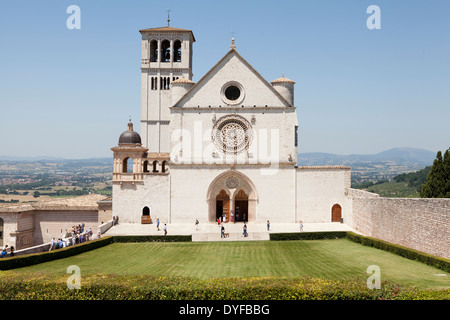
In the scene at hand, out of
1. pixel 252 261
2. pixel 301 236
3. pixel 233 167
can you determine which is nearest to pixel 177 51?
pixel 233 167

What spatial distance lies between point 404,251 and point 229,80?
77.2ft

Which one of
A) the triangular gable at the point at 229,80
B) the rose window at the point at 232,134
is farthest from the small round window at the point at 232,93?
the rose window at the point at 232,134

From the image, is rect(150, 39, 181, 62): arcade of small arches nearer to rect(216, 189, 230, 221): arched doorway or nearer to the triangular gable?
the triangular gable

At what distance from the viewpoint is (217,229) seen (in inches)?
1565

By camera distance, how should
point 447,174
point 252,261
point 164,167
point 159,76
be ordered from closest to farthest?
1. point 252,261
2. point 447,174
3. point 164,167
4. point 159,76

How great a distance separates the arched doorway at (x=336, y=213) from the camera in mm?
42750

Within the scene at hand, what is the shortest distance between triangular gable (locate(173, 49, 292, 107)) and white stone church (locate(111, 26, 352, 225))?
3.9 inches

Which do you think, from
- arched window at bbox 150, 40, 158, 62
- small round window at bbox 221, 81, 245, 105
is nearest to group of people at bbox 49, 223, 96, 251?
small round window at bbox 221, 81, 245, 105

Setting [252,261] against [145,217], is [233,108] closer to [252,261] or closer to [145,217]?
[145,217]

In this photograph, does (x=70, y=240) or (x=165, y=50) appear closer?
(x=70, y=240)

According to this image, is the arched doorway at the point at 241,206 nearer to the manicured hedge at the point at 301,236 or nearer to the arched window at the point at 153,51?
the manicured hedge at the point at 301,236

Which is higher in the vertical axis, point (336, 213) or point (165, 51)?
point (165, 51)
